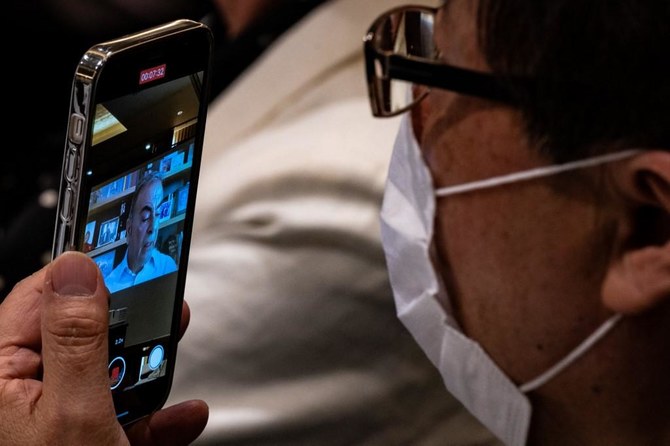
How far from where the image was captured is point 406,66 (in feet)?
2.81

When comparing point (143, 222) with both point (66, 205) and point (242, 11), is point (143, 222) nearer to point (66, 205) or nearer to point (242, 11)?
point (66, 205)

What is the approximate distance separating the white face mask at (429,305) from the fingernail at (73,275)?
28 centimetres

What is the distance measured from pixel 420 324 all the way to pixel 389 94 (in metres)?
0.18

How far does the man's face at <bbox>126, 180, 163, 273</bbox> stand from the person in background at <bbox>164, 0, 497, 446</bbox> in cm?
29

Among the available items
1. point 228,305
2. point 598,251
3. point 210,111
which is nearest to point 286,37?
point 210,111

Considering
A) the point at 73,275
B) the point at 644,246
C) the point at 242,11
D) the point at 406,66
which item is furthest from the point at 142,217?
the point at 242,11

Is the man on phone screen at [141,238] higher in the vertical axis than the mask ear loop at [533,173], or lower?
higher

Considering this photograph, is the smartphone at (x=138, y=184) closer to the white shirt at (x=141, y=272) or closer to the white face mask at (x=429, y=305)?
the white shirt at (x=141, y=272)

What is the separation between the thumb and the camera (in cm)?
71

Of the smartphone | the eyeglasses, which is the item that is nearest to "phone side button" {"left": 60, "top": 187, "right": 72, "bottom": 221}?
the smartphone

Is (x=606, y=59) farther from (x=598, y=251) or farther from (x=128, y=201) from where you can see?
(x=128, y=201)

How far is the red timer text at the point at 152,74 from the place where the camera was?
0.78 meters

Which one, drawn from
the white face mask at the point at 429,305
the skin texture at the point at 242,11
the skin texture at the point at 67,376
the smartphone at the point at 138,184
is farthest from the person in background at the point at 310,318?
the skin texture at the point at 242,11

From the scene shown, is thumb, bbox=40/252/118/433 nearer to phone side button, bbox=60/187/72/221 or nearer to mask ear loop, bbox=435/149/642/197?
phone side button, bbox=60/187/72/221
